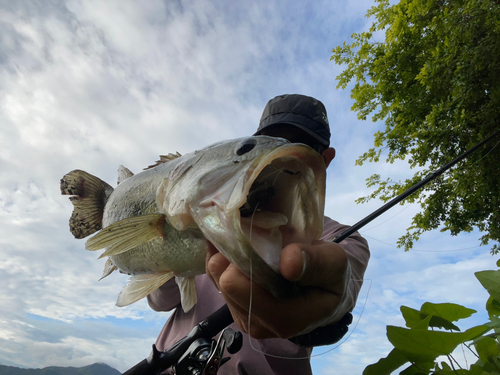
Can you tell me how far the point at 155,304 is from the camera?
10.1 feet

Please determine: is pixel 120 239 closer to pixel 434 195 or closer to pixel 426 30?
pixel 434 195

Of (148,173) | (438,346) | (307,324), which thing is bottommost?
(438,346)

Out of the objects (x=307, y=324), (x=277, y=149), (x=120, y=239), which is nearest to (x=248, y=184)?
(x=277, y=149)

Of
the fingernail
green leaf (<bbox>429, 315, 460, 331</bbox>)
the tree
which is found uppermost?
the tree

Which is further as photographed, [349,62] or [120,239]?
[349,62]

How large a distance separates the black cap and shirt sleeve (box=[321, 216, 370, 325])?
933 mm

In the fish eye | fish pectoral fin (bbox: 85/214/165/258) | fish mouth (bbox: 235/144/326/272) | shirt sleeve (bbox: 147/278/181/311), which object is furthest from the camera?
shirt sleeve (bbox: 147/278/181/311)

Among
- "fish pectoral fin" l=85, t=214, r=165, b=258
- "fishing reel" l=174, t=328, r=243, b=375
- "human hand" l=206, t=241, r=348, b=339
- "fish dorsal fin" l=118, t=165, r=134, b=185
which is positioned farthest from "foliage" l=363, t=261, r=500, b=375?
"fish dorsal fin" l=118, t=165, r=134, b=185

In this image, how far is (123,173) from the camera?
124 inches

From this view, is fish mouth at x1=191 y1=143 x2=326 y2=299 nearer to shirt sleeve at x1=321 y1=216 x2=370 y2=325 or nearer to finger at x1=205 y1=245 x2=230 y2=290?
finger at x1=205 y1=245 x2=230 y2=290

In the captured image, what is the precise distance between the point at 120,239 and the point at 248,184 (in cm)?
104

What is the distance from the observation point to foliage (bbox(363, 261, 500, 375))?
0.83m

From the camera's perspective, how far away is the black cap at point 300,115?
121 inches

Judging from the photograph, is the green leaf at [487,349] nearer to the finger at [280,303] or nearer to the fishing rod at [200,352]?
the finger at [280,303]
